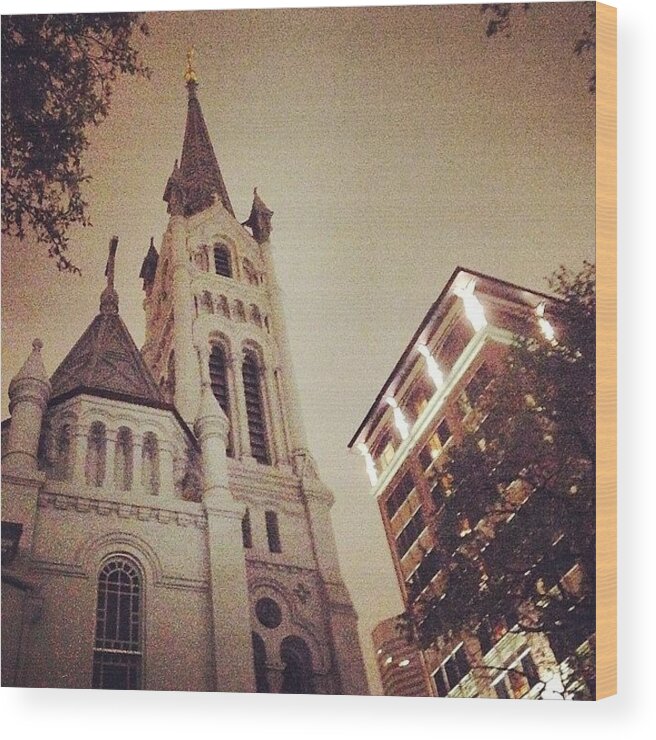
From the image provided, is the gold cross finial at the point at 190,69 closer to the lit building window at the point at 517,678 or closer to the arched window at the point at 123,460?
the arched window at the point at 123,460

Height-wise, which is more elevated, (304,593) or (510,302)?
(510,302)

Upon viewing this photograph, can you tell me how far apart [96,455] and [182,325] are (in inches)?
33.2

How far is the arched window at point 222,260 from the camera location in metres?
4.94

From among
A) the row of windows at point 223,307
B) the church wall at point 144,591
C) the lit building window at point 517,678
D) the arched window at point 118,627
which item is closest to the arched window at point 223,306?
the row of windows at point 223,307

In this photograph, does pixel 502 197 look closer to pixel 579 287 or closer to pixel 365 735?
pixel 579 287

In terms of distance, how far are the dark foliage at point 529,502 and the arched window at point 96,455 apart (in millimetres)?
1712

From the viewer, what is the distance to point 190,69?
4.72 meters

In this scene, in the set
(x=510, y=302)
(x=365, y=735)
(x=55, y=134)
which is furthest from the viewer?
(x=55, y=134)

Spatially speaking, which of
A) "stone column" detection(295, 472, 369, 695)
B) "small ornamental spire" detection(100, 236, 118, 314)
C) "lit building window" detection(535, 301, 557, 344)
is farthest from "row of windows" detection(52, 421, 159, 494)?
"lit building window" detection(535, 301, 557, 344)

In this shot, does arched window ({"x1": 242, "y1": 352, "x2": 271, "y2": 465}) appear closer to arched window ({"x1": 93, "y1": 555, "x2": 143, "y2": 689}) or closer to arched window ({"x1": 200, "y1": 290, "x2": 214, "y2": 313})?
arched window ({"x1": 200, "y1": 290, "x2": 214, "y2": 313})

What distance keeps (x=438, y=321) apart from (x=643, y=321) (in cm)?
98

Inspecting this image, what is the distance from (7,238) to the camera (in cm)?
463

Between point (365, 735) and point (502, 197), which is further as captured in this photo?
point (502, 197)

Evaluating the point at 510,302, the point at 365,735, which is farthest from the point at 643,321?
the point at 365,735
